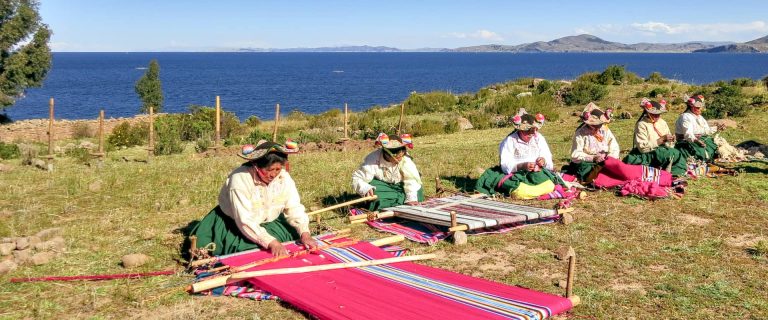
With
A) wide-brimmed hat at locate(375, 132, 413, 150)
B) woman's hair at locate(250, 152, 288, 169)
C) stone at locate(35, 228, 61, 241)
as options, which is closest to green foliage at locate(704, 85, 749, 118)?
wide-brimmed hat at locate(375, 132, 413, 150)

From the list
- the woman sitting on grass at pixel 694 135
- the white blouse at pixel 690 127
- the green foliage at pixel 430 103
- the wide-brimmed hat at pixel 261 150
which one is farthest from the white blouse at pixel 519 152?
the green foliage at pixel 430 103

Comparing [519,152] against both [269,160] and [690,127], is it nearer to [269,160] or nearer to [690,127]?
[690,127]

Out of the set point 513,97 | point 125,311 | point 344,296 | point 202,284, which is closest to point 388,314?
point 344,296

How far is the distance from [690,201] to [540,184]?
219cm

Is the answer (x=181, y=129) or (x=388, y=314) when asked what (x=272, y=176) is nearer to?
(x=388, y=314)

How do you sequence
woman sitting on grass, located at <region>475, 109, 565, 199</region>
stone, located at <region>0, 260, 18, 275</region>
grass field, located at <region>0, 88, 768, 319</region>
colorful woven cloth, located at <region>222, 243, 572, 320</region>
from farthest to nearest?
1. woman sitting on grass, located at <region>475, 109, 565, 199</region>
2. stone, located at <region>0, 260, 18, 275</region>
3. grass field, located at <region>0, 88, 768, 319</region>
4. colorful woven cloth, located at <region>222, 243, 572, 320</region>

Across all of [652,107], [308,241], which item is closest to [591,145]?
[652,107]

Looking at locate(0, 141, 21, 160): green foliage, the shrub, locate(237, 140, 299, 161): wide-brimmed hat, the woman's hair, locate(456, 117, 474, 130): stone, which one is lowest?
the shrub

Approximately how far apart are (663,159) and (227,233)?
769cm

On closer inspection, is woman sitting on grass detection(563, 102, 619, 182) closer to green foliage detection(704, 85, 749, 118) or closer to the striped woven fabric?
the striped woven fabric

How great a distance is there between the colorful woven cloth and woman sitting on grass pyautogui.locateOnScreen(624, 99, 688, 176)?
659 centimetres

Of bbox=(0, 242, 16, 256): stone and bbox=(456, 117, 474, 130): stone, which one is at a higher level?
bbox=(456, 117, 474, 130): stone

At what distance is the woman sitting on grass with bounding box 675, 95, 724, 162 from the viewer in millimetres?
11773

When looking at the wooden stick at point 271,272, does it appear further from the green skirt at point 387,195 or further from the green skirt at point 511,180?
the green skirt at point 511,180
